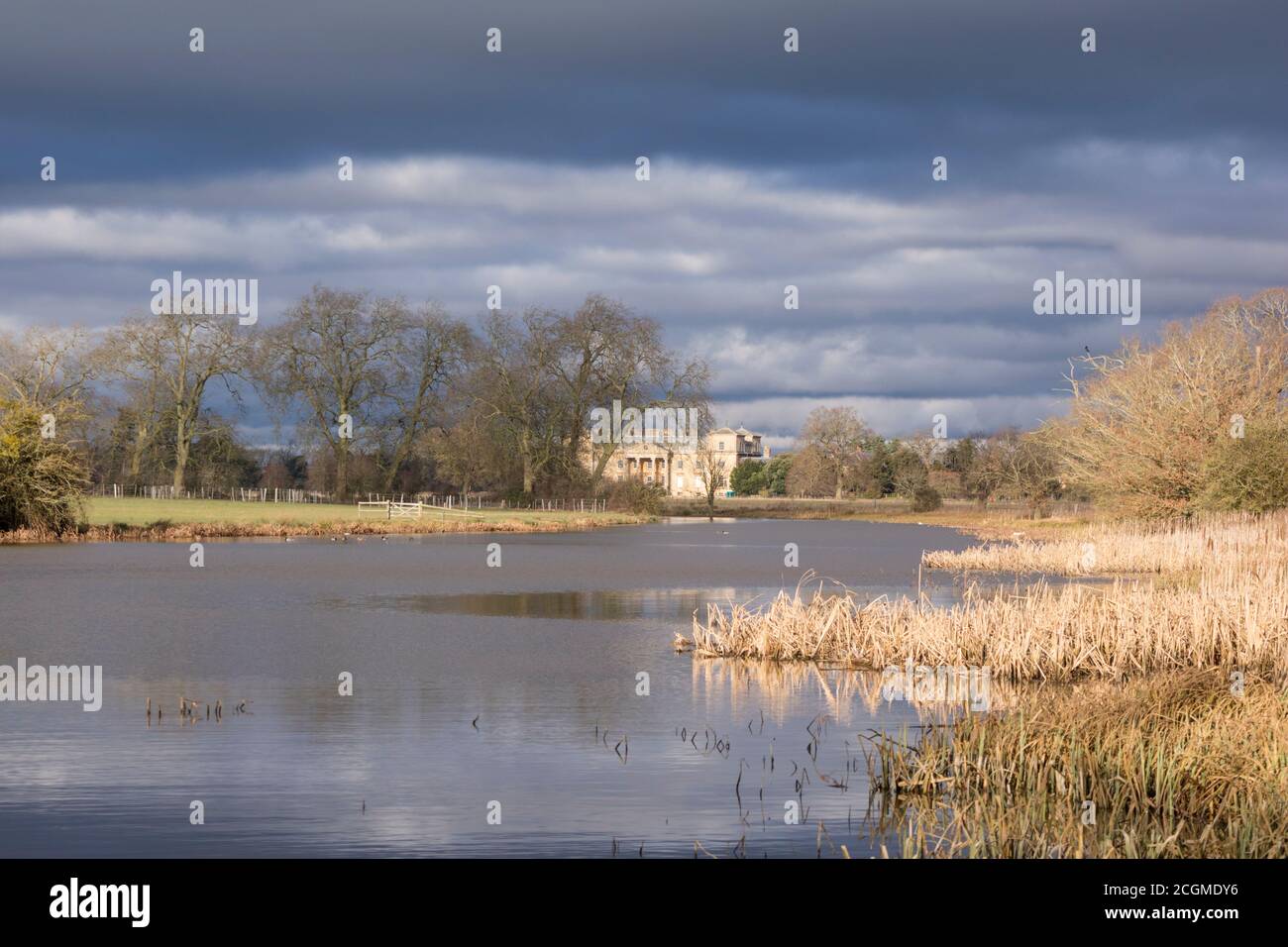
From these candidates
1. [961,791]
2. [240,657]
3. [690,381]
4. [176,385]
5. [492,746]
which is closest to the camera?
[961,791]

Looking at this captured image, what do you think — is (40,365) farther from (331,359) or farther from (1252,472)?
(1252,472)

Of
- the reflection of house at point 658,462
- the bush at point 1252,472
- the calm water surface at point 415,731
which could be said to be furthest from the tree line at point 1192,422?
the reflection of house at point 658,462

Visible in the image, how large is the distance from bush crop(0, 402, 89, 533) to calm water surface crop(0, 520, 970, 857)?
61.2ft

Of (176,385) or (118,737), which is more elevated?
(176,385)

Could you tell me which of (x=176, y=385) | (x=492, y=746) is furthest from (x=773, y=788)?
(x=176, y=385)

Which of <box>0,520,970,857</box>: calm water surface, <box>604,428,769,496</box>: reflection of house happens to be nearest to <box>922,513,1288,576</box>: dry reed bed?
<box>0,520,970,857</box>: calm water surface

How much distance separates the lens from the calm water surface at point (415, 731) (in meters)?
11.4

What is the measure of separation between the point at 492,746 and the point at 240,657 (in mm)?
8750

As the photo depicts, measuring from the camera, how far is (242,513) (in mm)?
72125
